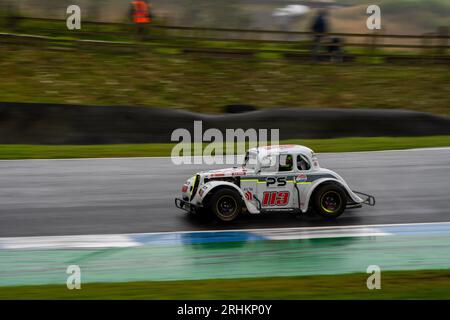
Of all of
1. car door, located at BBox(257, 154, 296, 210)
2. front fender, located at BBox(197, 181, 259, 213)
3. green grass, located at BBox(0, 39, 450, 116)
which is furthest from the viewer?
green grass, located at BBox(0, 39, 450, 116)

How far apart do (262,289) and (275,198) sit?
10.4ft

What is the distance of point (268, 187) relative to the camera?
1082 centimetres

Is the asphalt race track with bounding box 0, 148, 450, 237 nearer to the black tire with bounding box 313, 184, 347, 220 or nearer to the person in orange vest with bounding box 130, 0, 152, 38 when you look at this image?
the black tire with bounding box 313, 184, 347, 220

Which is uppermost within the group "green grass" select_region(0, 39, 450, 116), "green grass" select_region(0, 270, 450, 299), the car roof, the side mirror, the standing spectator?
the standing spectator

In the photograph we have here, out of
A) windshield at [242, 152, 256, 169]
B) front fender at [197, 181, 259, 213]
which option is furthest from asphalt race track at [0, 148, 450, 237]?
windshield at [242, 152, 256, 169]

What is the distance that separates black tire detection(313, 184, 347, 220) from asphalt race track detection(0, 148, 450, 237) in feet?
0.59

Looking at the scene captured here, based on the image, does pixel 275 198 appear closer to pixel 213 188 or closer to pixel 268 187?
pixel 268 187

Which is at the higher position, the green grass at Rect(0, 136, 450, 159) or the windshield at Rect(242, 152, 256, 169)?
the green grass at Rect(0, 136, 450, 159)

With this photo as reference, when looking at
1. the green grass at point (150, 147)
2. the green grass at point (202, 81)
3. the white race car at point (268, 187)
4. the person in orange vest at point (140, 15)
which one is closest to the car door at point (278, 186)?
the white race car at point (268, 187)

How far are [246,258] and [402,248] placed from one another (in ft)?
7.36

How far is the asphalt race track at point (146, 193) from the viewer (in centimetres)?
1102

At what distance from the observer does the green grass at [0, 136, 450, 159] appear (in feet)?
49.7
